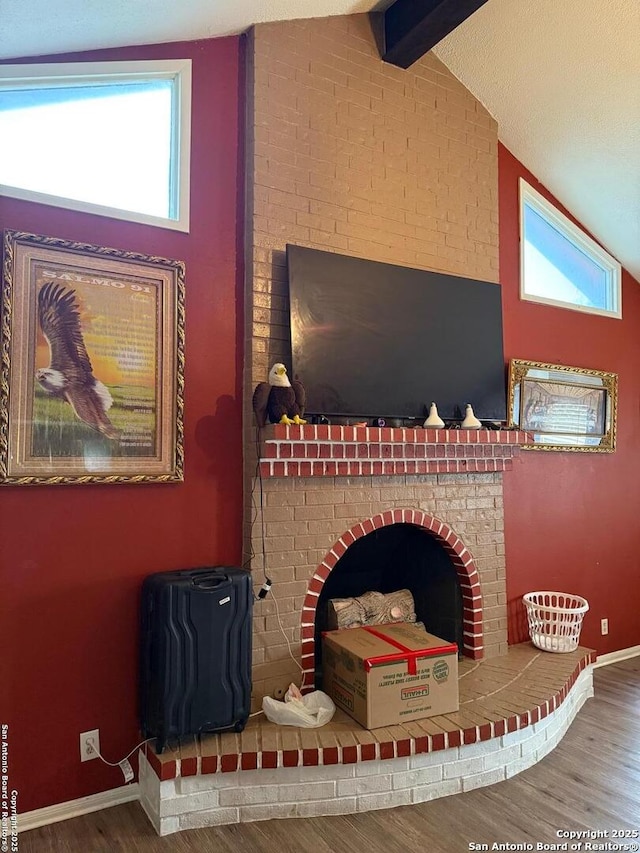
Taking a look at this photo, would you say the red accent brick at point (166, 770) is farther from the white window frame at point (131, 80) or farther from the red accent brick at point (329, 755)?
the white window frame at point (131, 80)

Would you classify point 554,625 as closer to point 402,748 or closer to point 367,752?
point 402,748

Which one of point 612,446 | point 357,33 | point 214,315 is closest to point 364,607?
point 214,315

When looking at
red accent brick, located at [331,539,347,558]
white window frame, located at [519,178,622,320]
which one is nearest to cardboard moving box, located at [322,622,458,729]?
red accent brick, located at [331,539,347,558]

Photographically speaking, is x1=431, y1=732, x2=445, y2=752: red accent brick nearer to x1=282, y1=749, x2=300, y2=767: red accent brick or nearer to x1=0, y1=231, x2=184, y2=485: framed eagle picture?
x1=282, y1=749, x2=300, y2=767: red accent brick

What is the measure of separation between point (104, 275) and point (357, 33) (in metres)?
1.88

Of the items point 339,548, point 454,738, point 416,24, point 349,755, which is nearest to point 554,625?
point 454,738

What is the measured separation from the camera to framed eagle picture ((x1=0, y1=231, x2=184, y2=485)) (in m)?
2.12

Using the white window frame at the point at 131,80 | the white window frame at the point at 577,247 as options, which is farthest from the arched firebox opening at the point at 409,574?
the white window frame at the point at 131,80

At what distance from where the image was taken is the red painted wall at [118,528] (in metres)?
2.12

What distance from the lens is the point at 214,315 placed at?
8.43ft

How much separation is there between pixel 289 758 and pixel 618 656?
9.30 feet

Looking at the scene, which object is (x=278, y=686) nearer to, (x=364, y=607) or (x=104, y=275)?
(x=364, y=607)

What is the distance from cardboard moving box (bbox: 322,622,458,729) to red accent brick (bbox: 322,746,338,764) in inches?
7.8

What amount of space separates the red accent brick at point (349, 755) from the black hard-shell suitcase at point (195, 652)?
1.33 feet
